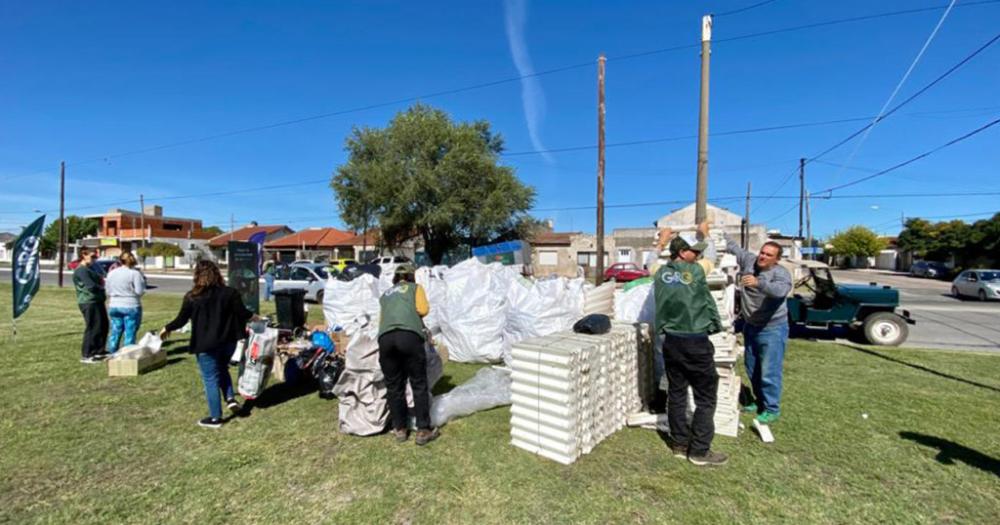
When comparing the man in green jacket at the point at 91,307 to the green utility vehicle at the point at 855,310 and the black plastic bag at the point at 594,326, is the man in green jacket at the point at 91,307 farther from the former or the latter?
the green utility vehicle at the point at 855,310

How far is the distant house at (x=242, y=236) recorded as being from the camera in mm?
55062

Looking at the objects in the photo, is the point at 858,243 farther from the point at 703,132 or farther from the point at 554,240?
the point at 703,132

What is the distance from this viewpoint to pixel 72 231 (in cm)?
6588

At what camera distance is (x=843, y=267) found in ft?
198

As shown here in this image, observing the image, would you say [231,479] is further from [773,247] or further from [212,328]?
[773,247]

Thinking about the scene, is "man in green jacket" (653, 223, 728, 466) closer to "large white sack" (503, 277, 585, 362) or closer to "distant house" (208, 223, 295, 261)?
"large white sack" (503, 277, 585, 362)

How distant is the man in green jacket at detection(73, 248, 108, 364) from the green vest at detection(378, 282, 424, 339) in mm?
5595

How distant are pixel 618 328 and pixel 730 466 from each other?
1437 millimetres

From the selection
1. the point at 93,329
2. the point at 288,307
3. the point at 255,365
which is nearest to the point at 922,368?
the point at 255,365

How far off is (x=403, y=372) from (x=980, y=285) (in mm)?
24741

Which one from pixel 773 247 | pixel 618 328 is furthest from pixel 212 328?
pixel 773 247

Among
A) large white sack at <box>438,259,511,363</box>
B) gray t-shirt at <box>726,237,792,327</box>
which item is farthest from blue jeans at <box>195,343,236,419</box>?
gray t-shirt at <box>726,237,792,327</box>

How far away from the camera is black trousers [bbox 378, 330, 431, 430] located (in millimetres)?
3842

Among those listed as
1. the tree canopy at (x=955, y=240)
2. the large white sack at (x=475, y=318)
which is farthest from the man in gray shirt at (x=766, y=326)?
the tree canopy at (x=955, y=240)
